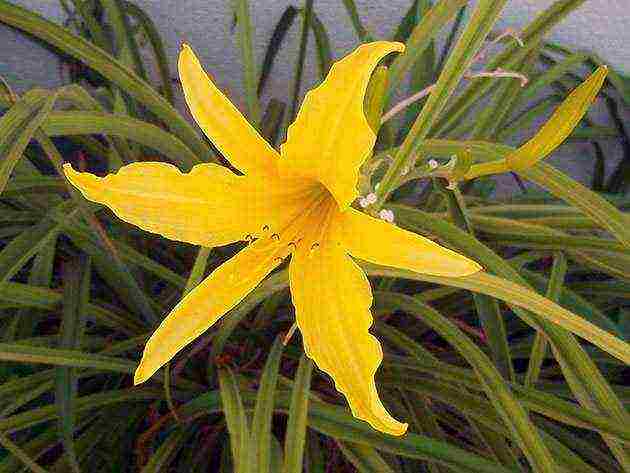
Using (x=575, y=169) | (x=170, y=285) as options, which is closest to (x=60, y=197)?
(x=170, y=285)

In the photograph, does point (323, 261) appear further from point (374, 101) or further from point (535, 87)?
point (535, 87)

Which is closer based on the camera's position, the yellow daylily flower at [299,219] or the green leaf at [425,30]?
the yellow daylily flower at [299,219]

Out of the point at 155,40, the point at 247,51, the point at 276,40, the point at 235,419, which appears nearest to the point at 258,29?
the point at 276,40

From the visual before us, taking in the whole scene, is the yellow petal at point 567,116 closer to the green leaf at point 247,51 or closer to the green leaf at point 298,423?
the green leaf at point 298,423

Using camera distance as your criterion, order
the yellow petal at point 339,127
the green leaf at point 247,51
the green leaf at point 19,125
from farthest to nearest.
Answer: the green leaf at point 247,51, the green leaf at point 19,125, the yellow petal at point 339,127

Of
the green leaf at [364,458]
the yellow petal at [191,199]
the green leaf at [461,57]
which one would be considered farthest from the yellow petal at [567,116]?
the green leaf at [364,458]

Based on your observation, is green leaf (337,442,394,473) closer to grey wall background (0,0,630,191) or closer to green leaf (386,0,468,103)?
green leaf (386,0,468,103)

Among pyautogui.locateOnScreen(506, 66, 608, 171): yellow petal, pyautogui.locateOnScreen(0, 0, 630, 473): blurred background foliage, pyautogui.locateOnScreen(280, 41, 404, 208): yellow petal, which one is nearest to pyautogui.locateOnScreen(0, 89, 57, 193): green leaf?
pyautogui.locateOnScreen(0, 0, 630, 473): blurred background foliage
